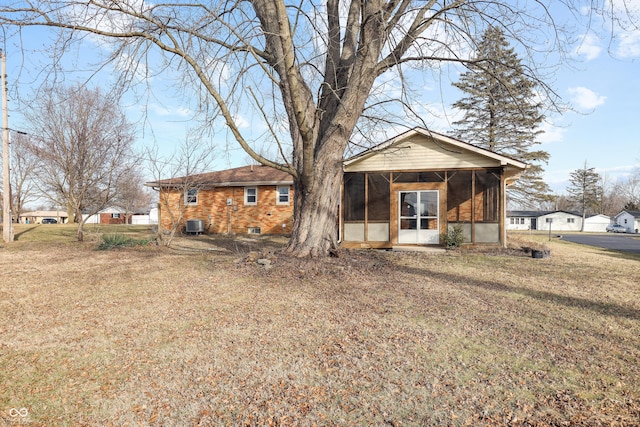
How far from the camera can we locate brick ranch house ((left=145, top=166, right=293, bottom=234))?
63.0 feet

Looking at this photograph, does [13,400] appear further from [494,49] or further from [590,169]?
[590,169]

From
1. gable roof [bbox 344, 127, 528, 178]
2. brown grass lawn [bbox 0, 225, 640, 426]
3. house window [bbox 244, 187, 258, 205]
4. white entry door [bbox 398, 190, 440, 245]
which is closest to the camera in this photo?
brown grass lawn [bbox 0, 225, 640, 426]

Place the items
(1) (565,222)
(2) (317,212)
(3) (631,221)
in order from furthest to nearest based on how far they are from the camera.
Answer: (1) (565,222) < (3) (631,221) < (2) (317,212)

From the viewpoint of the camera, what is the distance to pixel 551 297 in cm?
A: 583

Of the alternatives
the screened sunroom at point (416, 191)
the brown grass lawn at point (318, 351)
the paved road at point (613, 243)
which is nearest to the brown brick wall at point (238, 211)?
the screened sunroom at point (416, 191)

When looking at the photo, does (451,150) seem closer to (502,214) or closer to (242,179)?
(502,214)

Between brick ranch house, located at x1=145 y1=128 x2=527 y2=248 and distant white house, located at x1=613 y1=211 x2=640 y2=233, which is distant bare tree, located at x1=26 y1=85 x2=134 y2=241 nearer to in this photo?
brick ranch house, located at x1=145 y1=128 x2=527 y2=248

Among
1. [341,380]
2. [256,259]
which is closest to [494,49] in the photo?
[256,259]

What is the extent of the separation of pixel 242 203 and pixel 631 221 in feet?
210

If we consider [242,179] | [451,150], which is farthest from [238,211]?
[451,150]

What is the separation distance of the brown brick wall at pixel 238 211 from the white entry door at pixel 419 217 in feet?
24.1

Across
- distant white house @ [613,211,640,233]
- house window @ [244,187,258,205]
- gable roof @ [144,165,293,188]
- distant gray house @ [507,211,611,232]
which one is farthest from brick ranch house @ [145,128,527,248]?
distant white house @ [613,211,640,233]

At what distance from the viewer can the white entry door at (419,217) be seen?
1316cm

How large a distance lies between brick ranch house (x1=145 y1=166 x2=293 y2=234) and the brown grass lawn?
12.2m
